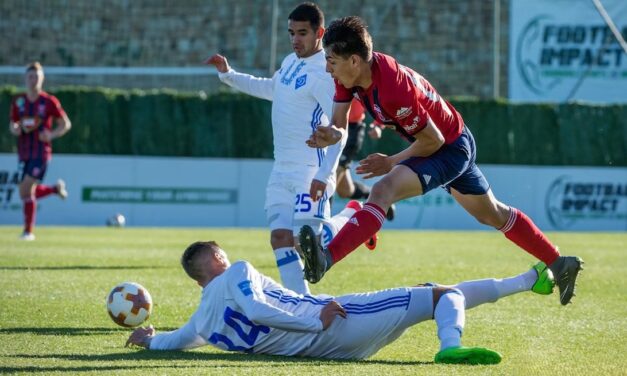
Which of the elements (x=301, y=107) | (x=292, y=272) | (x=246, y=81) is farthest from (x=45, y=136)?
(x=292, y=272)

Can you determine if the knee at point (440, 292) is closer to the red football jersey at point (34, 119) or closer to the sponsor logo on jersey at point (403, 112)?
the sponsor logo on jersey at point (403, 112)

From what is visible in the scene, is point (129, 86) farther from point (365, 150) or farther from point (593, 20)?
point (593, 20)

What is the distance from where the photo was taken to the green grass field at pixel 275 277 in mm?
5891

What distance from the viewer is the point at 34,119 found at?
16781mm

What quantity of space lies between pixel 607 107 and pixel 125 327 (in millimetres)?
21358

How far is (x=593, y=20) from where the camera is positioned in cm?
2991

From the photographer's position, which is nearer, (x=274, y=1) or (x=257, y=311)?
(x=257, y=311)

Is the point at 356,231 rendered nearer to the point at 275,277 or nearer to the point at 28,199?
the point at 275,277

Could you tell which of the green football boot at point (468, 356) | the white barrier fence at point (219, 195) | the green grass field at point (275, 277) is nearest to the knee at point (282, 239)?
the green grass field at point (275, 277)

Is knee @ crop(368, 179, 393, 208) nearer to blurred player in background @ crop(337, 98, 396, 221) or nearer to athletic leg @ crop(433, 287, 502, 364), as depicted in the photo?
athletic leg @ crop(433, 287, 502, 364)

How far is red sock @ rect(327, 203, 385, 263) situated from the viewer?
653 centimetres

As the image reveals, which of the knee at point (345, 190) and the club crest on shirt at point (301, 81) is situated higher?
the club crest on shirt at point (301, 81)

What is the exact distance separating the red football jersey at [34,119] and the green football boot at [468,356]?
1198cm

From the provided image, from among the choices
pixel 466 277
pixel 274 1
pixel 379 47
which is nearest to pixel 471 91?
pixel 379 47
